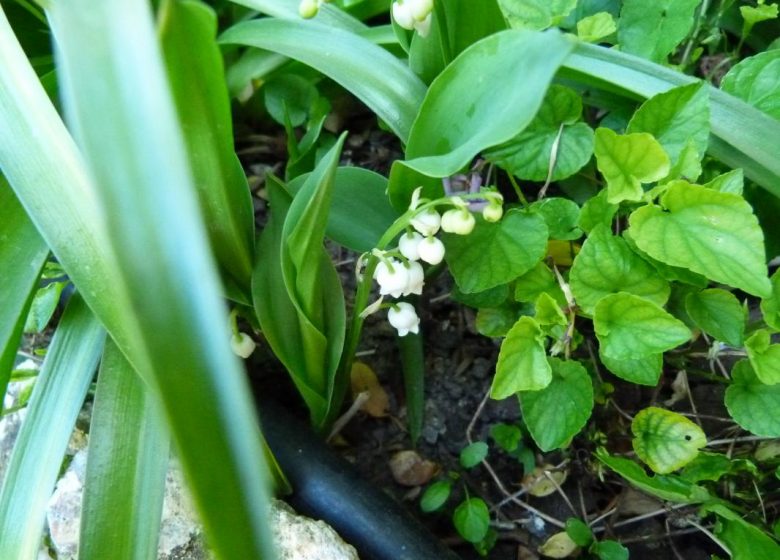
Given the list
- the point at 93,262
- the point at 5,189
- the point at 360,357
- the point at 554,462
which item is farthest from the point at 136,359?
the point at 554,462

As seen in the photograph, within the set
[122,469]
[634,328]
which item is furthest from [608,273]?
[122,469]

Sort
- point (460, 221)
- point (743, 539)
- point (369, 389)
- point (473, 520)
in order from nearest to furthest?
point (460, 221)
point (743, 539)
point (473, 520)
point (369, 389)

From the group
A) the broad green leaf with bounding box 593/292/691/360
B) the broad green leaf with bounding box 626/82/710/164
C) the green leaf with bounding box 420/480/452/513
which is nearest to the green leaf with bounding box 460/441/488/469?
the green leaf with bounding box 420/480/452/513

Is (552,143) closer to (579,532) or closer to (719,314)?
(719,314)

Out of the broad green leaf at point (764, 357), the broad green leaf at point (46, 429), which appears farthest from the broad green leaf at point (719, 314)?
the broad green leaf at point (46, 429)

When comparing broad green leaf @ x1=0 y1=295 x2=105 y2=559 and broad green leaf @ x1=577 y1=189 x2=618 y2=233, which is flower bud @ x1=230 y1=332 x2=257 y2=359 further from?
broad green leaf @ x1=577 y1=189 x2=618 y2=233

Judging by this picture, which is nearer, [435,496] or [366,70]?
[366,70]
